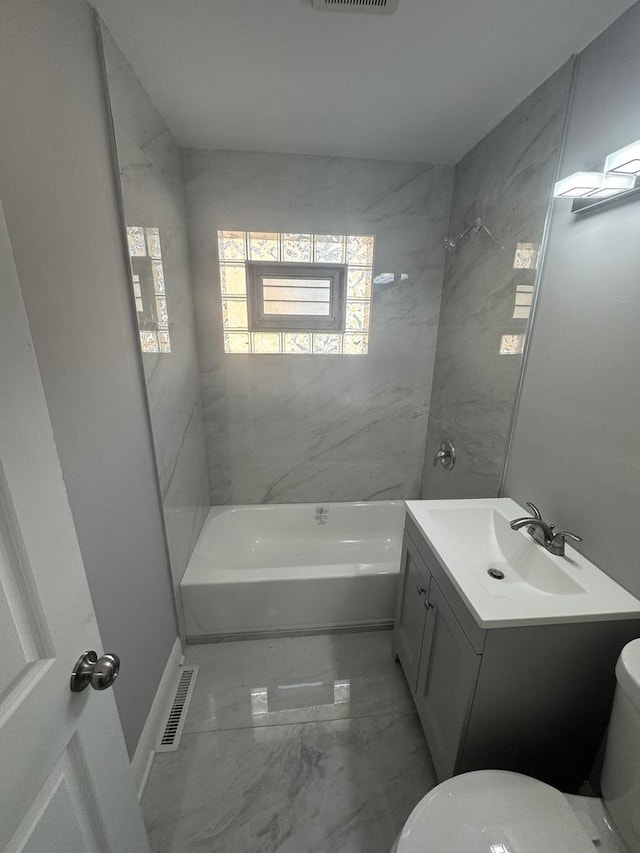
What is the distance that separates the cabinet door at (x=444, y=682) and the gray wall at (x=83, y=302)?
106 cm

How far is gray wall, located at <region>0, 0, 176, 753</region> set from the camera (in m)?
0.80

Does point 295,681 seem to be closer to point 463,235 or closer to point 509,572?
point 509,572

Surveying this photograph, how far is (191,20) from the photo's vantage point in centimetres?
110

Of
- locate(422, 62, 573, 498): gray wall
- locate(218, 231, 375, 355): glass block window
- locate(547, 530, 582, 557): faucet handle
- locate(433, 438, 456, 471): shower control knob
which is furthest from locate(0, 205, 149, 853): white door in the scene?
locate(433, 438, 456, 471): shower control knob

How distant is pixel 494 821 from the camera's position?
32.2 inches

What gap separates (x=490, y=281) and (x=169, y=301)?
1.54 m

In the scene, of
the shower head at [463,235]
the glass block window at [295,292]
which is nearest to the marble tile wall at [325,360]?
the glass block window at [295,292]

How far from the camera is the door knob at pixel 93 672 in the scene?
2.10 ft

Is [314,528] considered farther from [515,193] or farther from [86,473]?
[515,193]

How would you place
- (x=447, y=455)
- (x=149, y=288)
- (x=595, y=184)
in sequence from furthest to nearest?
(x=447, y=455) < (x=149, y=288) < (x=595, y=184)

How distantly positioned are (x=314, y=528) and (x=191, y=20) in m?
2.50

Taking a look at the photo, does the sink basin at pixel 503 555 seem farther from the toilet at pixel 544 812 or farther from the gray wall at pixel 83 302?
the gray wall at pixel 83 302

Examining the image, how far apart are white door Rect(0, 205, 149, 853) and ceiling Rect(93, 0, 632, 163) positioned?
1147 mm

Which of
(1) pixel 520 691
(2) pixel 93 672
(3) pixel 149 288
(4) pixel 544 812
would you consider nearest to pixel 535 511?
(1) pixel 520 691
